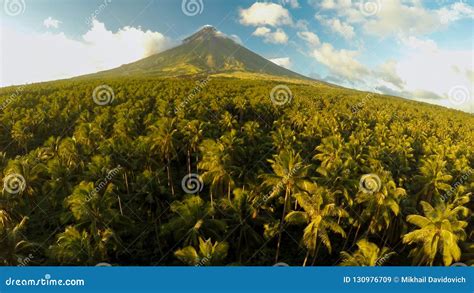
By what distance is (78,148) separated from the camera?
6112 centimetres

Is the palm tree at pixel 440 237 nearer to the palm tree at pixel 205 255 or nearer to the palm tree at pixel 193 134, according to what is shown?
the palm tree at pixel 205 255

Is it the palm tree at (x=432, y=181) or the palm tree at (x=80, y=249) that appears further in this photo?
the palm tree at (x=432, y=181)

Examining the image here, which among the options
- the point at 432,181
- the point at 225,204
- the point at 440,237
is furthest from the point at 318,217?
the point at 432,181

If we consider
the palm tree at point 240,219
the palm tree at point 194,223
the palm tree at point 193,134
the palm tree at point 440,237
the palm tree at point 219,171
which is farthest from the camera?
the palm tree at point 193,134

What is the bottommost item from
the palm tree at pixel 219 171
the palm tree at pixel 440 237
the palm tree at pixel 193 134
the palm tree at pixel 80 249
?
the palm tree at pixel 80 249

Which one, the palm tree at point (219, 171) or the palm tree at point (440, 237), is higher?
the palm tree at point (219, 171)

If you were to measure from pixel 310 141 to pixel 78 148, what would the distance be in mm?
53061

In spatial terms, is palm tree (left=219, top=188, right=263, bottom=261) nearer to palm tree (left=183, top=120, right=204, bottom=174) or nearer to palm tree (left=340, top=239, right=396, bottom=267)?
palm tree (left=340, top=239, right=396, bottom=267)

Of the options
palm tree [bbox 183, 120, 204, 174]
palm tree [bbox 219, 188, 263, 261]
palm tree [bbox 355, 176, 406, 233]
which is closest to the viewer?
palm tree [bbox 355, 176, 406, 233]

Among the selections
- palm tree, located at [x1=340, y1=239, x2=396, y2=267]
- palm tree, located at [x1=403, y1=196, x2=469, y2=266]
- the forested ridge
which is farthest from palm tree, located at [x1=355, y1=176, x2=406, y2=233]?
palm tree, located at [x1=340, y1=239, x2=396, y2=267]

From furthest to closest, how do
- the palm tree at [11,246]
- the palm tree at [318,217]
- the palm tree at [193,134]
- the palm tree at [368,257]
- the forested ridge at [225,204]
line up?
the palm tree at [193,134]
the palm tree at [318,217]
the forested ridge at [225,204]
the palm tree at [11,246]
the palm tree at [368,257]

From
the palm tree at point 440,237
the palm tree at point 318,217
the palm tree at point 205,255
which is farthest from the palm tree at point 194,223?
the palm tree at point 440,237
